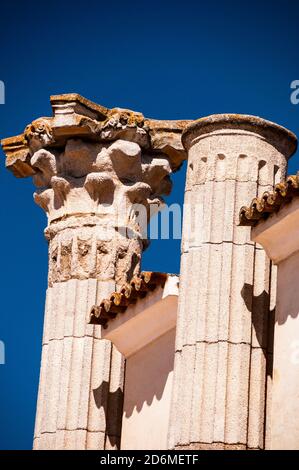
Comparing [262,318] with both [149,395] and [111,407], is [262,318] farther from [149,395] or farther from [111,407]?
[111,407]

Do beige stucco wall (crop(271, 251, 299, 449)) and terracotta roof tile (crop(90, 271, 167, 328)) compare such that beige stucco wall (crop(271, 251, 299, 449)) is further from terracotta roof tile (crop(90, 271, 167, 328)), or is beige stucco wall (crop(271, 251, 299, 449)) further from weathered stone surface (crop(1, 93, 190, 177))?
weathered stone surface (crop(1, 93, 190, 177))

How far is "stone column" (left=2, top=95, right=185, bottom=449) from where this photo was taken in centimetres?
2462

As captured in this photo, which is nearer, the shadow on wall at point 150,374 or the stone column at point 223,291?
the stone column at point 223,291

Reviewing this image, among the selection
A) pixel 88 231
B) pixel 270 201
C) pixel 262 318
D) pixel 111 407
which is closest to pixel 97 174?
pixel 88 231

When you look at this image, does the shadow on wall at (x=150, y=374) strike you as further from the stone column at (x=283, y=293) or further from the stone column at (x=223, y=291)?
the stone column at (x=283, y=293)

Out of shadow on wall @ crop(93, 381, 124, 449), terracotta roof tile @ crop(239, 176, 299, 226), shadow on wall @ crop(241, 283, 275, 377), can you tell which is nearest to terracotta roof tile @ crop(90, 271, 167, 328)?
shadow on wall @ crop(93, 381, 124, 449)

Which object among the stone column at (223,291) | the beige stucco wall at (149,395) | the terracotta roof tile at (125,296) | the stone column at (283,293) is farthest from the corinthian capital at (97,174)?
the stone column at (283,293)

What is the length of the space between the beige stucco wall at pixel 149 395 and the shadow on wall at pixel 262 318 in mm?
1892

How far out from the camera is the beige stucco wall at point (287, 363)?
2023cm

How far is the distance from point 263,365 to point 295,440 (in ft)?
4.27

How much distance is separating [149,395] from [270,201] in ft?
12.3

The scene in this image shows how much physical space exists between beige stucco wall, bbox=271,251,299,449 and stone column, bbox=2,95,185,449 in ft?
13.6
